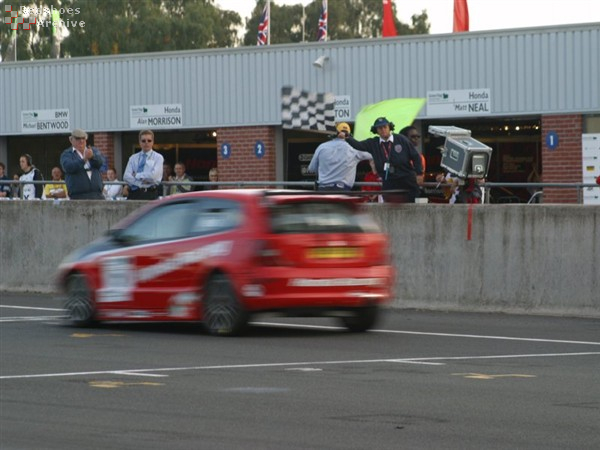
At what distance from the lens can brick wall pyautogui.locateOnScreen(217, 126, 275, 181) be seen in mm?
36938

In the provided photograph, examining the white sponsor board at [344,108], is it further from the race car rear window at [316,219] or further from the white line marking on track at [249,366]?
the white line marking on track at [249,366]

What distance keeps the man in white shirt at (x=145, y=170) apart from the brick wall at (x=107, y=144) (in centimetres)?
1938

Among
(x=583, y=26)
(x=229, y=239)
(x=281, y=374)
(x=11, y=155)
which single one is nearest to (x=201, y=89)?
(x=11, y=155)

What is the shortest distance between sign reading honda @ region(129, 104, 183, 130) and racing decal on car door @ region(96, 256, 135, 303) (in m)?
24.0

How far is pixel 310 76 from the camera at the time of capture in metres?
36.2

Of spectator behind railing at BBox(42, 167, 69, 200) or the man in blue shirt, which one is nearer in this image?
the man in blue shirt

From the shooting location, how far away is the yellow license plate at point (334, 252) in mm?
13245

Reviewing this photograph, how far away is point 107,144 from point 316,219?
27.0 meters

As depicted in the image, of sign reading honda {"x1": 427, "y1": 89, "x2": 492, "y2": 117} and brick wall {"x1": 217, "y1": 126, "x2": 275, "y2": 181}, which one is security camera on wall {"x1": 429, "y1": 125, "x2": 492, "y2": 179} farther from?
brick wall {"x1": 217, "y1": 126, "x2": 275, "y2": 181}

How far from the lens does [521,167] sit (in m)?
35.7

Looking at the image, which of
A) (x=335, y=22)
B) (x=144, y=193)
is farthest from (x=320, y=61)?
(x=335, y=22)

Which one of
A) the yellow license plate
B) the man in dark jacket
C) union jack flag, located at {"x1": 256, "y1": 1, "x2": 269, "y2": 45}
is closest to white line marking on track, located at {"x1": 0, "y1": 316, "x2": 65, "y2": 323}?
the man in dark jacket

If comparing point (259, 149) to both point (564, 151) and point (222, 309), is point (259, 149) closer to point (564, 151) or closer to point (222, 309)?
point (564, 151)

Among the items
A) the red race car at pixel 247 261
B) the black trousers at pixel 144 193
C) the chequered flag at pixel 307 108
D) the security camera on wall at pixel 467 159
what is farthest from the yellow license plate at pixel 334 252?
the black trousers at pixel 144 193
